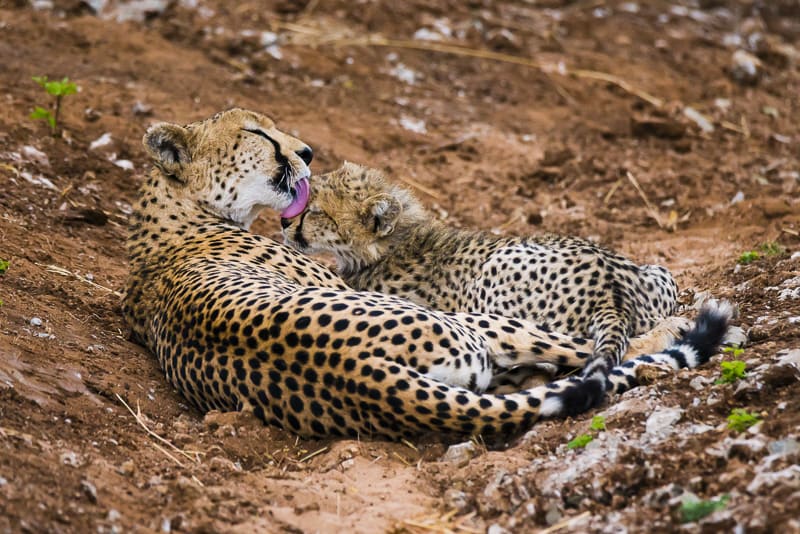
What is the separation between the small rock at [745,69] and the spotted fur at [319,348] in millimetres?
5997

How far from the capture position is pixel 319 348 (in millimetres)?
4184

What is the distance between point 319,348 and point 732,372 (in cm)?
151

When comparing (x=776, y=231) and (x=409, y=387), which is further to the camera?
(x=776, y=231)

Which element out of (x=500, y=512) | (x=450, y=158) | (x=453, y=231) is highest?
(x=500, y=512)

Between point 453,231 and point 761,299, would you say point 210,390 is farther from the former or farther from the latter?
point 761,299

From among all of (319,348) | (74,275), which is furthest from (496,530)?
(74,275)

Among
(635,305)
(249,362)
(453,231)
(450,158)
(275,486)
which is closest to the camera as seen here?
(275,486)

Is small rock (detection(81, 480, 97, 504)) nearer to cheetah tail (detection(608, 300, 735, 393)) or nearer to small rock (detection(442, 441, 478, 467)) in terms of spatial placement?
small rock (detection(442, 441, 478, 467))

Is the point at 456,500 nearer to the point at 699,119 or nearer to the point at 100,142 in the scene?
the point at 100,142

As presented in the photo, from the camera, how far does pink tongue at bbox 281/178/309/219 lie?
5938 millimetres

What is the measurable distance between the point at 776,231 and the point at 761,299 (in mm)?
1892

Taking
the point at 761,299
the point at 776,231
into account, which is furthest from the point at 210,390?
the point at 776,231

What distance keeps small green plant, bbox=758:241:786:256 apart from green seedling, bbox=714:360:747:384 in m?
2.30

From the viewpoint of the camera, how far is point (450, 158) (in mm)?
8445
